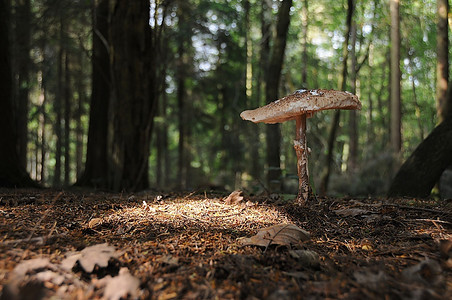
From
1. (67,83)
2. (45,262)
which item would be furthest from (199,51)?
(45,262)

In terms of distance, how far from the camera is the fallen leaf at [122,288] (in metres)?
1.24

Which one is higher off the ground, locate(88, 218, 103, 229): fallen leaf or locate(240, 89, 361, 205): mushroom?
locate(240, 89, 361, 205): mushroom

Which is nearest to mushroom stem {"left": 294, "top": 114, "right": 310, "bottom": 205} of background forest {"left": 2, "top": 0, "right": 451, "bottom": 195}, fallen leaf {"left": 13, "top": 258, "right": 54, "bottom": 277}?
background forest {"left": 2, "top": 0, "right": 451, "bottom": 195}

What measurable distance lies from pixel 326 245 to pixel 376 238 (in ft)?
1.51

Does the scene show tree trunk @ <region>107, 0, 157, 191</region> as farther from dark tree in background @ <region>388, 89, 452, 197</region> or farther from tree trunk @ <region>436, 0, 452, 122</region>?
tree trunk @ <region>436, 0, 452, 122</region>

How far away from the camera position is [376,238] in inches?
88.3

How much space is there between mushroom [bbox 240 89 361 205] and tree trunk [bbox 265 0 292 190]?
9.72 ft

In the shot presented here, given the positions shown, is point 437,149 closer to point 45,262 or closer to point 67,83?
point 45,262

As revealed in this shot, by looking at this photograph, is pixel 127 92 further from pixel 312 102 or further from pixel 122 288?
pixel 122 288

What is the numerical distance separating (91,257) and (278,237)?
1143 mm

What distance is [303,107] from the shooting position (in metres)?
2.71

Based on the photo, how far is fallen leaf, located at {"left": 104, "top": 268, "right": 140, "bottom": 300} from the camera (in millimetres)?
1239

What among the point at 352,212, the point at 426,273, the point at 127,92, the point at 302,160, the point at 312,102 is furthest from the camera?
the point at 127,92

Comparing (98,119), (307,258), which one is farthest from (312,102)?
(98,119)
